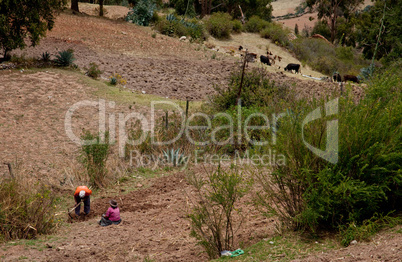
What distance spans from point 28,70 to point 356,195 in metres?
11.7

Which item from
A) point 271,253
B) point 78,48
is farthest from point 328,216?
point 78,48

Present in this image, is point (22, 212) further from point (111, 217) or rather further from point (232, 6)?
point (232, 6)

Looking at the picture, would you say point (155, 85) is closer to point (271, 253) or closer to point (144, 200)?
point (144, 200)

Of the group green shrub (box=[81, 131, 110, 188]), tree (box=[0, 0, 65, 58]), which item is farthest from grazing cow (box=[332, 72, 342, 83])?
green shrub (box=[81, 131, 110, 188])

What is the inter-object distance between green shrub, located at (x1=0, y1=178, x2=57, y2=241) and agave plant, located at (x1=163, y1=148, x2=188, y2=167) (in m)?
3.54

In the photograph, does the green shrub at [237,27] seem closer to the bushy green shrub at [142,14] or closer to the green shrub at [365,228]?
the bushy green shrub at [142,14]

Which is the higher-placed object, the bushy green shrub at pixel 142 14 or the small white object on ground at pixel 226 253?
the bushy green shrub at pixel 142 14

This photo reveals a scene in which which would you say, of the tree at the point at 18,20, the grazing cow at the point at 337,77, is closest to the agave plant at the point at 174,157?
the tree at the point at 18,20

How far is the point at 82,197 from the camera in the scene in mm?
6449

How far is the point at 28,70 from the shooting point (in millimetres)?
13547

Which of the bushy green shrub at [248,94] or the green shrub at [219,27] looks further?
the green shrub at [219,27]

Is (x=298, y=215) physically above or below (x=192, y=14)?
below

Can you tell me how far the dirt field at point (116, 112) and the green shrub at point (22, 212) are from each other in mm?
266

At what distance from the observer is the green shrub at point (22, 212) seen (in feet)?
18.0
